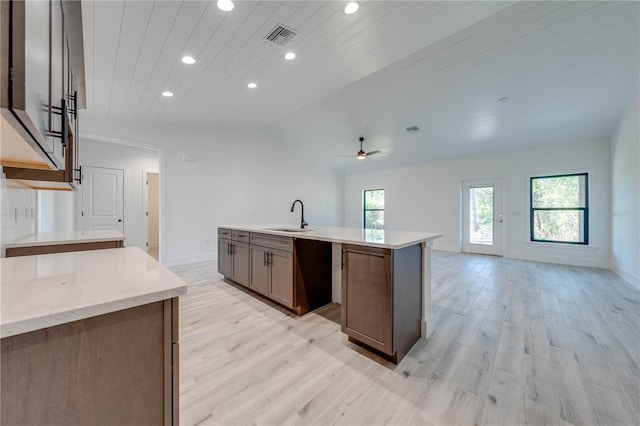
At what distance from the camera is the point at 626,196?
3.77 m

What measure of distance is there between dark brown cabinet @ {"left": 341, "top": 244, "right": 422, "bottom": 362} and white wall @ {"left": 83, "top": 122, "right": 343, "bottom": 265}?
408 centimetres

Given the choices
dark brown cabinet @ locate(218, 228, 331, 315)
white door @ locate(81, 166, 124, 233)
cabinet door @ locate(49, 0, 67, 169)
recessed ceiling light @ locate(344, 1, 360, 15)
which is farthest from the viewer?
white door @ locate(81, 166, 124, 233)

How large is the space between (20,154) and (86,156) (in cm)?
572

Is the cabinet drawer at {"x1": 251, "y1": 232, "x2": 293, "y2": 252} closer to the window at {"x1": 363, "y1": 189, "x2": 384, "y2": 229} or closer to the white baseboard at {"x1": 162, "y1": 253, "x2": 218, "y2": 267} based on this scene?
the white baseboard at {"x1": 162, "y1": 253, "x2": 218, "y2": 267}

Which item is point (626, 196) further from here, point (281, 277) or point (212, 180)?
point (212, 180)

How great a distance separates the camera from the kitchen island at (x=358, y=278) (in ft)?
5.90

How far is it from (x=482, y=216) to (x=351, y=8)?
566 centimetres

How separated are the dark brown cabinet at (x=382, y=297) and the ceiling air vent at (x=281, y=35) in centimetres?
201

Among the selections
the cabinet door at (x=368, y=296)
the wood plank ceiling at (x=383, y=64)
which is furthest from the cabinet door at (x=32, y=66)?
the cabinet door at (x=368, y=296)

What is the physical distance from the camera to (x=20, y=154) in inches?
38.9

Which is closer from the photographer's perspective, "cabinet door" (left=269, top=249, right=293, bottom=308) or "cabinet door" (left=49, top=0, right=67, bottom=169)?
"cabinet door" (left=49, top=0, right=67, bottom=169)

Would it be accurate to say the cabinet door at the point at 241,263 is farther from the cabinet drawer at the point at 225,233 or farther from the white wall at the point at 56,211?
the white wall at the point at 56,211

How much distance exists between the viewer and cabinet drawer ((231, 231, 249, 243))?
322 cm

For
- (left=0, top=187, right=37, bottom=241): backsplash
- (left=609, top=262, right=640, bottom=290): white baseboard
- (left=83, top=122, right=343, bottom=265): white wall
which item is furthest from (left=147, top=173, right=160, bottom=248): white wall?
(left=609, top=262, right=640, bottom=290): white baseboard
